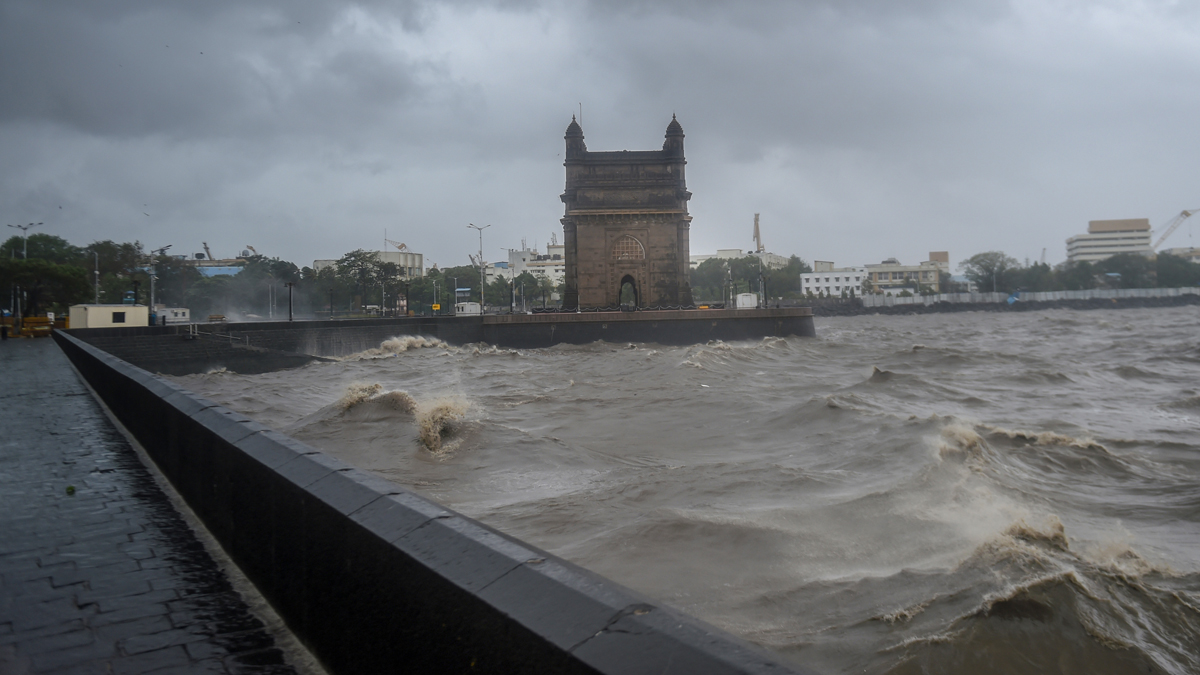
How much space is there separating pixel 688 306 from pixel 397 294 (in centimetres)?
4802

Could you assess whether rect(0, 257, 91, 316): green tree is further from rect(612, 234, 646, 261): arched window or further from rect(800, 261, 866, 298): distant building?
rect(800, 261, 866, 298): distant building

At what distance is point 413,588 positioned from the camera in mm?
2094

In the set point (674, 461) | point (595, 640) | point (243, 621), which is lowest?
point (674, 461)

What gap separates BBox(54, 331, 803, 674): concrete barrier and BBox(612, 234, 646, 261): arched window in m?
44.2

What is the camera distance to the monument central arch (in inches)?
1863

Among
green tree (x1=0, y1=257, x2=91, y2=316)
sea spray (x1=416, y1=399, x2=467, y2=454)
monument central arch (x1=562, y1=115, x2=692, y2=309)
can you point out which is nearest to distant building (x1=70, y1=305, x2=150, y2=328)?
green tree (x1=0, y1=257, x2=91, y2=316)

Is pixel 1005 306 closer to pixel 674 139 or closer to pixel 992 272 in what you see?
pixel 992 272

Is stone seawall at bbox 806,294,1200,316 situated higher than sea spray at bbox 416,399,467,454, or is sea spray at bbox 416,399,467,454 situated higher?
stone seawall at bbox 806,294,1200,316

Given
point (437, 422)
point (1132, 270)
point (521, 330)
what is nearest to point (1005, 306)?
point (1132, 270)

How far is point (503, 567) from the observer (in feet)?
6.32

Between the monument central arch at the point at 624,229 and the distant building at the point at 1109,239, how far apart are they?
137835 mm

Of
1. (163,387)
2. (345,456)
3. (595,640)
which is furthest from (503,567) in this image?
(345,456)

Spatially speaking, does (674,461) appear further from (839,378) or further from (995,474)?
(839,378)

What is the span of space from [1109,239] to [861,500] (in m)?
182
